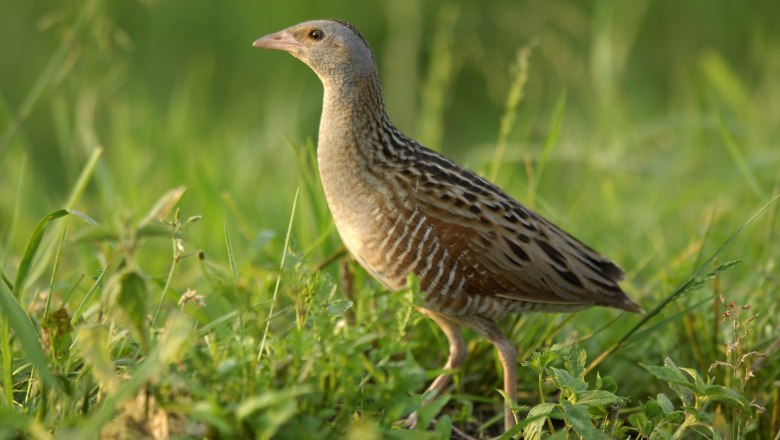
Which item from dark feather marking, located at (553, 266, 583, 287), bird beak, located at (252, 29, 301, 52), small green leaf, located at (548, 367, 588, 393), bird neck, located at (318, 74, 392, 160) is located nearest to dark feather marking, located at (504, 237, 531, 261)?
dark feather marking, located at (553, 266, 583, 287)

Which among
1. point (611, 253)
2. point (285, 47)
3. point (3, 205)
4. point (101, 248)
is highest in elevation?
point (285, 47)

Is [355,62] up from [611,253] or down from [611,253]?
up

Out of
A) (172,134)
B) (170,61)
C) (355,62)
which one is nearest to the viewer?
(355,62)

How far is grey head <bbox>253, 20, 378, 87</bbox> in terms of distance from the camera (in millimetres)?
3629

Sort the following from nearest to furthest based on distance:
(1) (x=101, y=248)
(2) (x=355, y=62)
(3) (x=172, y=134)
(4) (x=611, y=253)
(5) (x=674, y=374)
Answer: (5) (x=674, y=374) → (2) (x=355, y=62) → (1) (x=101, y=248) → (4) (x=611, y=253) → (3) (x=172, y=134)

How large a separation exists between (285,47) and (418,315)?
1.44 meters

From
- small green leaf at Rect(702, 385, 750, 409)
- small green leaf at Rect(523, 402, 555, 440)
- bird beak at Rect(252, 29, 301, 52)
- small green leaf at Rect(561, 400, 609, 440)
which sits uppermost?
bird beak at Rect(252, 29, 301, 52)

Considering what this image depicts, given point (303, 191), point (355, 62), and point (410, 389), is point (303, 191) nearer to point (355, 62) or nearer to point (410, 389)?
point (355, 62)

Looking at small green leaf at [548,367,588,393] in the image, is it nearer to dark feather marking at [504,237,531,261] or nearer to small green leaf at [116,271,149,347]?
dark feather marking at [504,237,531,261]

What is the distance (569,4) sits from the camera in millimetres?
8953

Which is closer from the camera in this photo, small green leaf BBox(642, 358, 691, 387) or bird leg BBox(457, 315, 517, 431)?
small green leaf BBox(642, 358, 691, 387)

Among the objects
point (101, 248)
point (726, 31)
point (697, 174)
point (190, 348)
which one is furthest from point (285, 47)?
point (726, 31)

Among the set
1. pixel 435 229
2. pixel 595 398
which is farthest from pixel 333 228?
pixel 595 398

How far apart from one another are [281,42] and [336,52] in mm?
263
